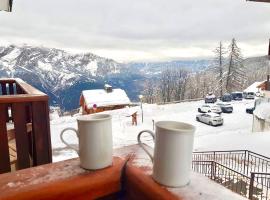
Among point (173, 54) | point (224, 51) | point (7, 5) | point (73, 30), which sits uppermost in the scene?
point (73, 30)

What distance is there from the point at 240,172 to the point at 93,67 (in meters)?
164

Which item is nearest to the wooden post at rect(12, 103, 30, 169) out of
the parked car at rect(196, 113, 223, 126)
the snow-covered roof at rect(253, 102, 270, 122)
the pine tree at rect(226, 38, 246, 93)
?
the snow-covered roof at rect(253, 102, 270, 122)

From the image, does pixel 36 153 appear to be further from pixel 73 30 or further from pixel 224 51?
pixel 73 30

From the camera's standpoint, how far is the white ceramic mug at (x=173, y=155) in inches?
40.1

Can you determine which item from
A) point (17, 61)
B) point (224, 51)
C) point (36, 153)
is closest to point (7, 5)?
point (36, 153)

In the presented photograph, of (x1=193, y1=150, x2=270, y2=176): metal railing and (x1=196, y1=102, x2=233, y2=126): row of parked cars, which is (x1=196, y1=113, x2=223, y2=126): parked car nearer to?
(x1=196, y1=102, x2=233, y2=126): row of parked cars

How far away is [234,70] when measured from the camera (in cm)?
3438

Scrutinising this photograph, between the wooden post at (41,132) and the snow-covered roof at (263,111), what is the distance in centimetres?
1427

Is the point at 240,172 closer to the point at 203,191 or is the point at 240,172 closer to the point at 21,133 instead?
the point at 21,133

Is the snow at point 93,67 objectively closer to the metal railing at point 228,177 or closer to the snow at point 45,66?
the snow at point 45,66

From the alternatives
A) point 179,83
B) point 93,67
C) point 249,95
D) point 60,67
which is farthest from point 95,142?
point 93,67

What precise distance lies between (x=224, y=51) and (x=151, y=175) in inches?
1451

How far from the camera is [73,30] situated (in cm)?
8956

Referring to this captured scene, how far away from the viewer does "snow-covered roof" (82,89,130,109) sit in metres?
22.4
